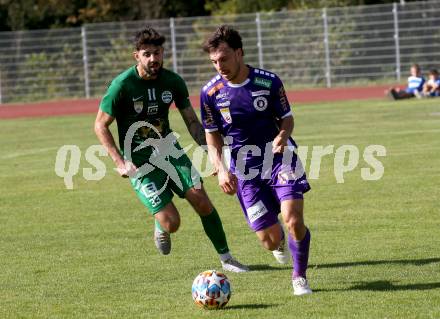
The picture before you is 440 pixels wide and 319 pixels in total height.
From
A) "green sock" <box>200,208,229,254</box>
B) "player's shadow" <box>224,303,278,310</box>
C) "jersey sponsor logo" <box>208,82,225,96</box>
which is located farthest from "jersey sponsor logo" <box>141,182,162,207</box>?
"player's shadow" <box>224,303,278,310</box>

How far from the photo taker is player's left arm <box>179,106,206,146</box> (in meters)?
9.07

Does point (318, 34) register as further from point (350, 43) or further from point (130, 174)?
point (130, 174)

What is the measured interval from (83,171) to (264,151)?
31.1ft

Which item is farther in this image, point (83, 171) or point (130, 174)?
point (83, 171)

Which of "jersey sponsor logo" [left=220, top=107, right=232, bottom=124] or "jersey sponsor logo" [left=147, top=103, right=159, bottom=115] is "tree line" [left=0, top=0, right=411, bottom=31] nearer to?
"jersey sponsor logo" [left=147, top=103, right=159, bottom=115]

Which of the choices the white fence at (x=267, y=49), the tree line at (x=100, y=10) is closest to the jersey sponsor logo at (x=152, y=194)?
the white fence at (x=267, y=49)

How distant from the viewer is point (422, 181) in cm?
1391

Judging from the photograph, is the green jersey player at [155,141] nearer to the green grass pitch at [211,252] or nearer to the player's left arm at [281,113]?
the green grass pitch at [211,252]

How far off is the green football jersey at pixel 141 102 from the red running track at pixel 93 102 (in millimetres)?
22461

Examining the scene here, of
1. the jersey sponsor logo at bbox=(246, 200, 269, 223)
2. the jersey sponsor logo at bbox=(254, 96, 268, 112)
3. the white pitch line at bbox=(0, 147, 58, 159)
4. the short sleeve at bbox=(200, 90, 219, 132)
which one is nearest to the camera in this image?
the jersey sponsor logo at bbox=(254, 96, 268, 112)

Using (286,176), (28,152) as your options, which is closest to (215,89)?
(286,176)

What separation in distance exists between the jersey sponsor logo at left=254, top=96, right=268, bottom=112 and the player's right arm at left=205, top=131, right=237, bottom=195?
1.43 ft

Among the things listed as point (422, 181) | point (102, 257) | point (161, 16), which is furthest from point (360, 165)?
point (161, 16)

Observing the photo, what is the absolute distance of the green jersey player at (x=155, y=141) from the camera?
890 centimetres
